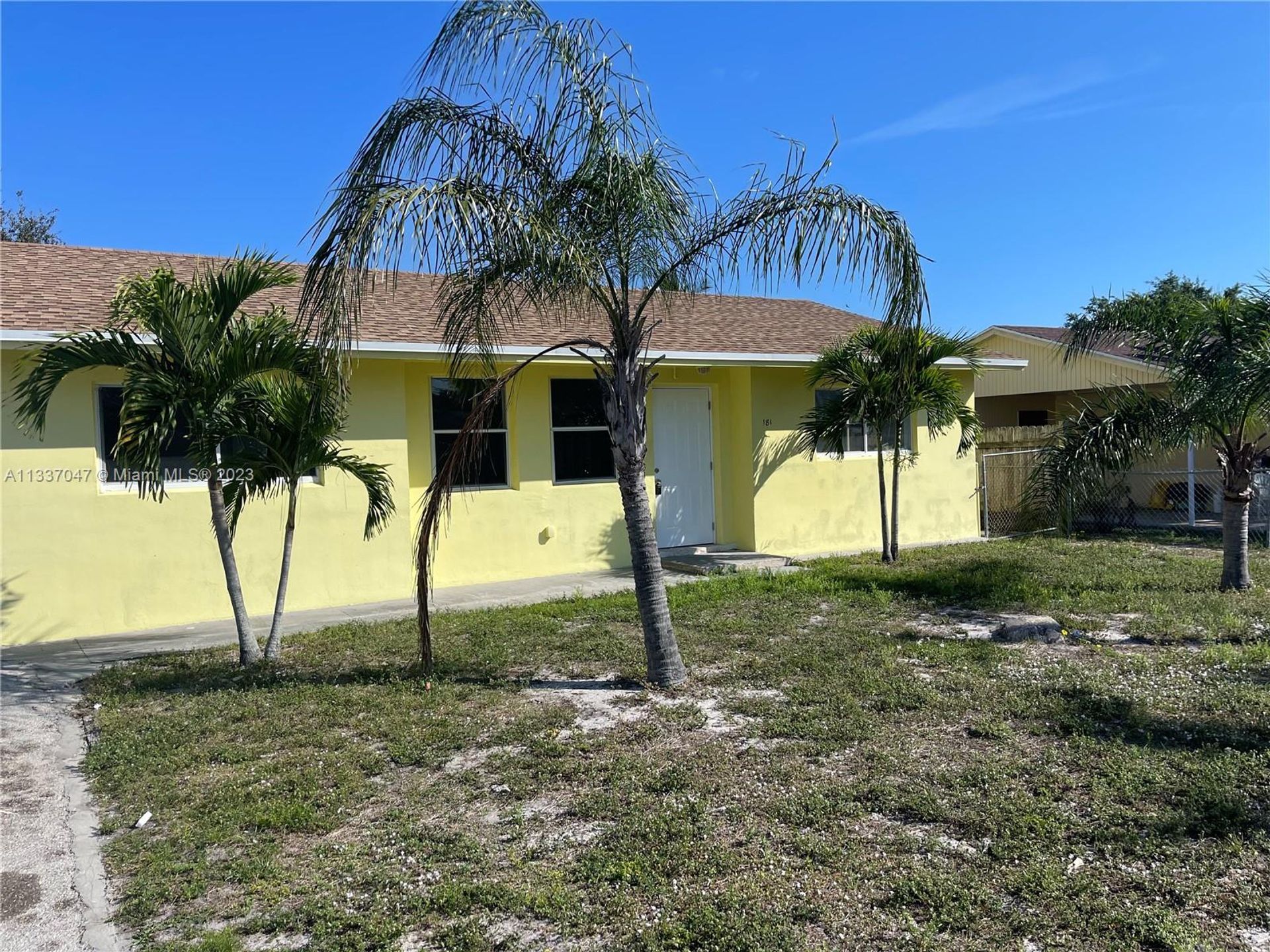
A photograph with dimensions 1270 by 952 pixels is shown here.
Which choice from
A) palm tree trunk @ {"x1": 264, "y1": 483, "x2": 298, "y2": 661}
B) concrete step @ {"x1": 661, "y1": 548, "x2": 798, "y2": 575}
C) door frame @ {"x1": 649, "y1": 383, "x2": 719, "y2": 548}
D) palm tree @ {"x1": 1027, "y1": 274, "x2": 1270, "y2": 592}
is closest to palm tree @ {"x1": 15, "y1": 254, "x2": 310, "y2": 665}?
palm tree trunk @ {"x1": 264, "y1": 483, "x2": 298, "y2": 661}

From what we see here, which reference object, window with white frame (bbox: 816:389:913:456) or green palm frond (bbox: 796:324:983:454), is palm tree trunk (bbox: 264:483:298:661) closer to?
green palm frond (bbox: 796:324:983:454)

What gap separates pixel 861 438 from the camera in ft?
48.8

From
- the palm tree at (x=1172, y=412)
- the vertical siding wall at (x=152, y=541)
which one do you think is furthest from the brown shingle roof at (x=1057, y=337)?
the vertical siding wall at (x=152, y=541)

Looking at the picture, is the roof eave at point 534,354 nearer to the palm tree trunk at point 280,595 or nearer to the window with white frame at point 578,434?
the window with white frame at point 578,434

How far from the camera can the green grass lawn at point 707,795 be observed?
3.41 metres

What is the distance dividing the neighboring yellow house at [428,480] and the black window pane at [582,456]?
0.02 m

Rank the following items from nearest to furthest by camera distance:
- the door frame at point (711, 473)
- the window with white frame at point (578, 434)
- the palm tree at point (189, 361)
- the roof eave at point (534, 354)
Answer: the palm tree at point (189, 361)
the roof eave at point (534, 354)
the window with white frame at point (578, 434)
the door frame at point (711, 473)

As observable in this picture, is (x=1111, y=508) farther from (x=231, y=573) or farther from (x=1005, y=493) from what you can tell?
(x=231, y=573)

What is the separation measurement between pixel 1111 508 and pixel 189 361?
1605 cm

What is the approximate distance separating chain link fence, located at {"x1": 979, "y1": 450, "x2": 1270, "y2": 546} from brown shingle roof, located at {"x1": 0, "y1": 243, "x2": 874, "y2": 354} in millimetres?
4101

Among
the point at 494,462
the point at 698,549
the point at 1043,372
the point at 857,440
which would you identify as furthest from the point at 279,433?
the point at 1043,372

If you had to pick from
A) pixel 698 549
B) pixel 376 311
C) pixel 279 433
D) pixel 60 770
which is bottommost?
pixel 60 770

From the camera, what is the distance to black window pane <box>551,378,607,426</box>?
12164 mm

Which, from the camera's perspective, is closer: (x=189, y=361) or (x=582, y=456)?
(x=189, y=361)
